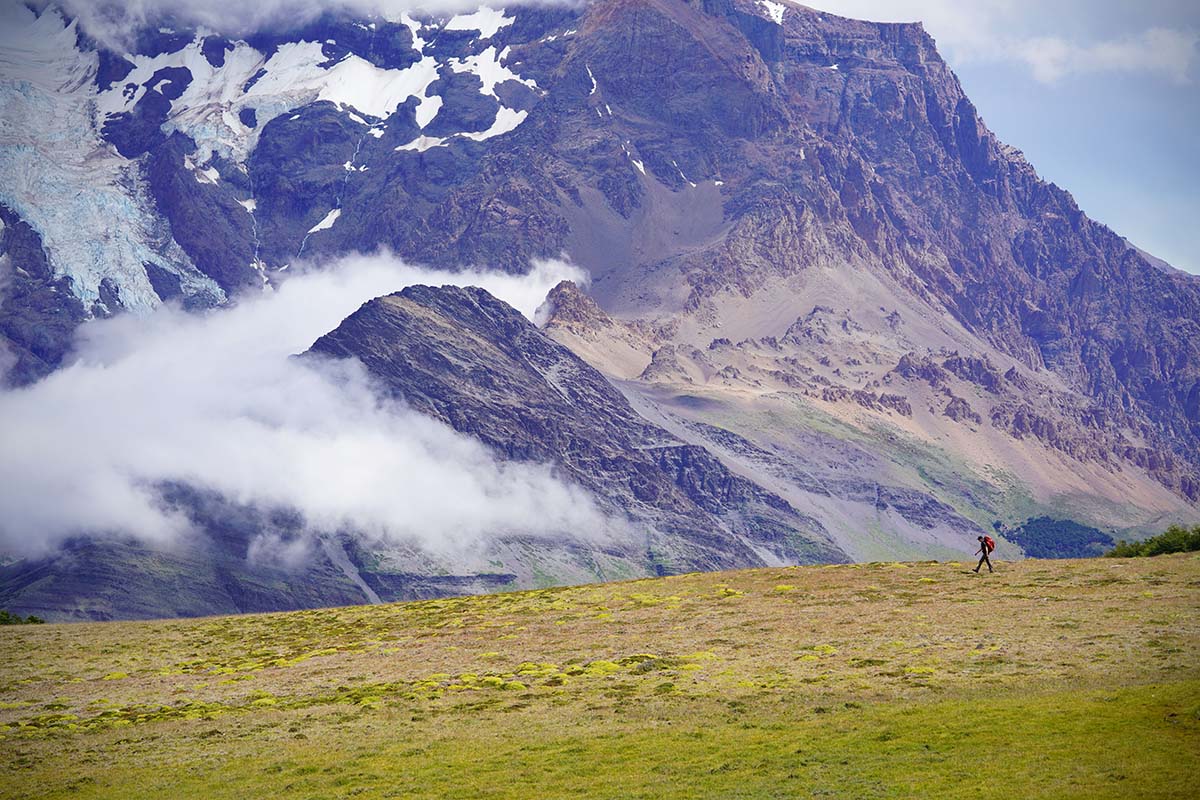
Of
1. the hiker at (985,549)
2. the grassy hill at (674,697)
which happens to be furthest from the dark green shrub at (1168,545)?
the hiker at (985,549)

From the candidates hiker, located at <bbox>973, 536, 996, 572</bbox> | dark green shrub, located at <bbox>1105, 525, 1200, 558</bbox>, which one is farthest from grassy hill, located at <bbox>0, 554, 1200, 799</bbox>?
dark green shrub, located at <bbox>1105, 525, 1200, 558</bbox>

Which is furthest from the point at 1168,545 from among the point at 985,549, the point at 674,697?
the point at 674,697

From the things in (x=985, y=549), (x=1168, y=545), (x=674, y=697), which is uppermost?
(x=1168, y=545)

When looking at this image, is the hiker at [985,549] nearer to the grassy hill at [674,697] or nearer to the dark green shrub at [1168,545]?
the grassy hill at [674,697]

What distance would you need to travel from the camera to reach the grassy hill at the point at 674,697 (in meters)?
69.8

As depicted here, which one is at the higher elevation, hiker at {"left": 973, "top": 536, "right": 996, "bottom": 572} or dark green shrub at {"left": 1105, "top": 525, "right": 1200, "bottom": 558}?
dark green shrub at {"left": 1105, "top": 525, "right": 1200, "bottom": 558}

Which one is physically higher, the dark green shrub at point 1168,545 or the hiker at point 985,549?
the dark green shrub at point 1168,545

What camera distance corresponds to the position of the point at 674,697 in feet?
281

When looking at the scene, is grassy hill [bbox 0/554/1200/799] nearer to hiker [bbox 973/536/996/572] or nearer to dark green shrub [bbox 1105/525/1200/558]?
hiker [bbox 973/536/996/572]

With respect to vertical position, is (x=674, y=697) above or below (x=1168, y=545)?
below

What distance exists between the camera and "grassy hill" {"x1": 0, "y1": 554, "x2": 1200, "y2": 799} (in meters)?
69.8

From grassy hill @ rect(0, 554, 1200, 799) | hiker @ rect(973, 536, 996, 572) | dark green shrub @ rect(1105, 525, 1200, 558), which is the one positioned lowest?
grassy hill @ rect(0, 554, 1200, 799)

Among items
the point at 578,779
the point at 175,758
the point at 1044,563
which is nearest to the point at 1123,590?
the point at 1044,563

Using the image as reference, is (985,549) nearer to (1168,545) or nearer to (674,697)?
(1168,545)
